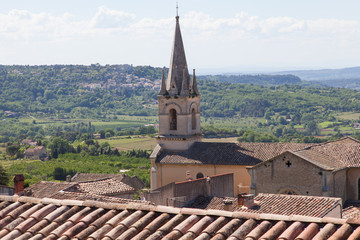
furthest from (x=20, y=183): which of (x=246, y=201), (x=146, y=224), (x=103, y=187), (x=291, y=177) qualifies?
(x=103, y=187)

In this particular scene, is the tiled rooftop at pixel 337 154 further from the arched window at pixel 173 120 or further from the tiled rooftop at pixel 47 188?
the tiled rooftop at pixel 47 188

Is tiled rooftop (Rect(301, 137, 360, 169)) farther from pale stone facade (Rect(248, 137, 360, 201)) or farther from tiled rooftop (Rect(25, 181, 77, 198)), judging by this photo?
tiled rooftop (Rect(25, 181, 77, 198))

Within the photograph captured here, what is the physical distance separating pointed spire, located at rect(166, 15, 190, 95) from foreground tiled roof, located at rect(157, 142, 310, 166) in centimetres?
386

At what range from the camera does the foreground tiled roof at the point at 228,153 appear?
116ft

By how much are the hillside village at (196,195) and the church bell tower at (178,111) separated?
61 millimetres

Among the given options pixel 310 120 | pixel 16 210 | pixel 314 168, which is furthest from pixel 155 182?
pixel 310 120

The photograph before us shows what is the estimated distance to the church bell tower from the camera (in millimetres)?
38562

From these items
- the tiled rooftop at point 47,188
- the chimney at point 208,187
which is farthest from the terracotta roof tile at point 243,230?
the tiled rooftop at point 47,188

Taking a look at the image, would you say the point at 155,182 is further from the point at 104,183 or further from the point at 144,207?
the point at 144,207

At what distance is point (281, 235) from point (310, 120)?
167291mm

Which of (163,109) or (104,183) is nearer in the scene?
(104,183)

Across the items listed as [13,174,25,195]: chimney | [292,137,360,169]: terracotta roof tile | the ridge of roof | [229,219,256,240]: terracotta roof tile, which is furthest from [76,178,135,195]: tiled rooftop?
[229,219,256,240]: terracotta roof tile

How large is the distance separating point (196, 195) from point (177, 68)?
52.3 feet

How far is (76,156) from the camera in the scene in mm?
94812
